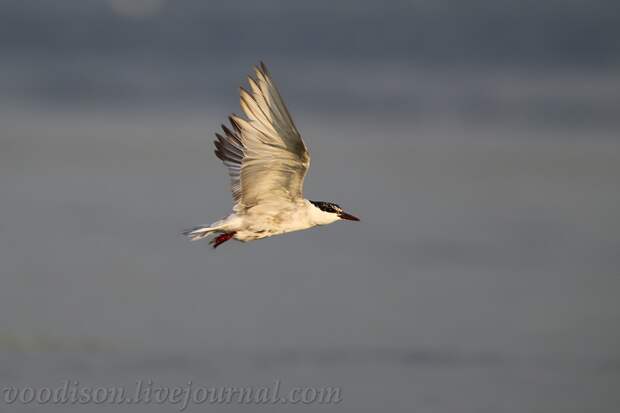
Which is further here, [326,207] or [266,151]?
[326,207]

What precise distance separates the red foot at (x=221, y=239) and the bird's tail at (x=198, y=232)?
0.17m

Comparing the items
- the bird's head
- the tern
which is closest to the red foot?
the tern

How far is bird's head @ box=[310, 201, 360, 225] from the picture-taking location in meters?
24.0

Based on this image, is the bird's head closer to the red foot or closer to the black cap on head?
the black cap on head

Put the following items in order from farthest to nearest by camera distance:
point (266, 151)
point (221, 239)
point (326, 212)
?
point (326, 212) → point (221, 239) → point (266, 151)

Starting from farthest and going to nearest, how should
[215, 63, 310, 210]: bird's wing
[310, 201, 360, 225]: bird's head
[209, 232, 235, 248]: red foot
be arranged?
[310, 201, 360, 225]: bird's head
[209, 232, 235, 248]: red foot
[215, 63, 310, 210]: bird's wing

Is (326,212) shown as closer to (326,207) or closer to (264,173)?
(326,207)

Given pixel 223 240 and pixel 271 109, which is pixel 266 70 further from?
pixel 223 240

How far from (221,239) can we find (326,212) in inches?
77.8

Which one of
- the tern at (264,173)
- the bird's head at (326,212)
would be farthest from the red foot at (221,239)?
the bird's head at (326,212)

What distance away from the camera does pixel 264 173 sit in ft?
76.0

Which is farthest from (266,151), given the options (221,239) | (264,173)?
(221,239)

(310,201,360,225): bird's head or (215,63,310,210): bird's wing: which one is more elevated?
(215,63,310,210): bird's wing

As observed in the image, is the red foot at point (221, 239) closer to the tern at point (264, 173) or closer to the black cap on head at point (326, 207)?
the tern at point (264, 173)
